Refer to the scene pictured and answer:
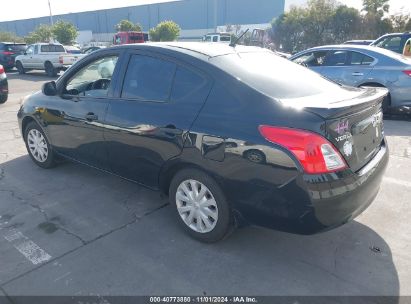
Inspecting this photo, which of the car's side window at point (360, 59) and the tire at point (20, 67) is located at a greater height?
the car's side window at point (360, 59)

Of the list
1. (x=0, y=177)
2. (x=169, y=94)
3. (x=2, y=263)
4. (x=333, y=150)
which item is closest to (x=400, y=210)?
(x=333, y=150)

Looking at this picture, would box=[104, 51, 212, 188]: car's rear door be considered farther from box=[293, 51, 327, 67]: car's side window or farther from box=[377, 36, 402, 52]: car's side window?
box=[377, 36, 402, 52]: car's side window

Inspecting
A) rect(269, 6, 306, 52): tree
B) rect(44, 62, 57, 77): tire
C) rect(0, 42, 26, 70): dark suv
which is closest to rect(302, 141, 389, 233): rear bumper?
rect(44, 62, 57, 77): tire

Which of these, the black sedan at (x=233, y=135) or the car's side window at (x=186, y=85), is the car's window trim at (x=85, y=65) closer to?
the black sedan at (x=233, y=135)

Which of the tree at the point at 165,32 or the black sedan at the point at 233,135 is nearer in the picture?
the black sedan at the point at 233,135

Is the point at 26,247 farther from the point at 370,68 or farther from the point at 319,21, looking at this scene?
the point at 319,21

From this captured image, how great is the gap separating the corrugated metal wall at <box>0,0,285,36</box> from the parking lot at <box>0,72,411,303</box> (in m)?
51.5

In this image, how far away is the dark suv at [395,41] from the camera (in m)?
12.5

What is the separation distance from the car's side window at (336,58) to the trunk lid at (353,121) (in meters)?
5.02

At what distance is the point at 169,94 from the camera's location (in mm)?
3227

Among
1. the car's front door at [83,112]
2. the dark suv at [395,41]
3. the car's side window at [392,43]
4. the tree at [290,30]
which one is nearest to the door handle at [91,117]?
the car's front door at [83,112]

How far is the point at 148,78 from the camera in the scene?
3.45 m

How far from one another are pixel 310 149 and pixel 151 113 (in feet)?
5.00

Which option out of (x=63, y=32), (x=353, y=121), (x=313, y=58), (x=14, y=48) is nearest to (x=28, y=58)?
(x=14, y=48)
